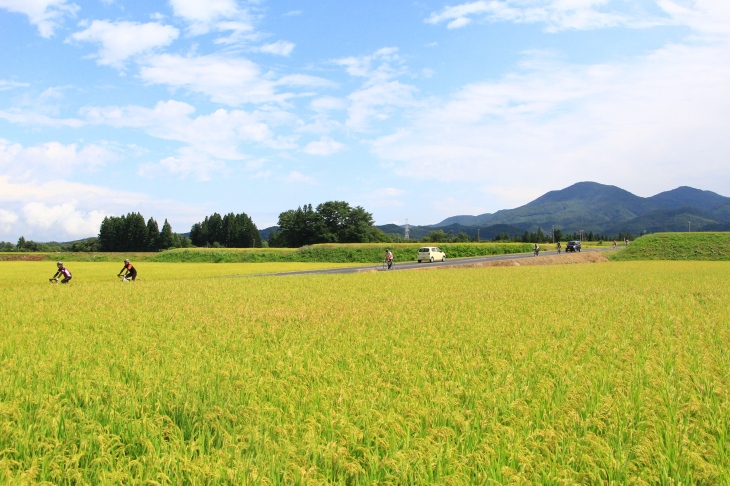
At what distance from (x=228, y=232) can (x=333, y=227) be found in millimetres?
53515

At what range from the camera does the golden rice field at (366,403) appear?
13.6 feet

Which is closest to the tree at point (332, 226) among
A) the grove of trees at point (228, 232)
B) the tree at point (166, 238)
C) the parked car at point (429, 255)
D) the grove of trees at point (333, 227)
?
the grove of trees at point (333, 227)

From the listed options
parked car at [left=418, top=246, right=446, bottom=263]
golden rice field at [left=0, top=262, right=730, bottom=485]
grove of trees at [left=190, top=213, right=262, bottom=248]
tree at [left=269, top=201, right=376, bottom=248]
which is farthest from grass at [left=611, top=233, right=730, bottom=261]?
grove of trees at [left=190, top=213, right=262, bottom=248]

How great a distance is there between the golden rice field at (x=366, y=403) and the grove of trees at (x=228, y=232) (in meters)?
163

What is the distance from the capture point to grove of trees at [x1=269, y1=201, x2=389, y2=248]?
136750mm

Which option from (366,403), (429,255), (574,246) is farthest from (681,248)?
(366,403)

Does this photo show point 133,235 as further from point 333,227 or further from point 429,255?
point 429,255

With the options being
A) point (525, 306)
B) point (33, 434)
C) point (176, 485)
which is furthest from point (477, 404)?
point (525, 306)

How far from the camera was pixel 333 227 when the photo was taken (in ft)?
458

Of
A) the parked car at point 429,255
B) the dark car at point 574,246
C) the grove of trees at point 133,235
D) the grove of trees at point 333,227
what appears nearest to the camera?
the parked car at point 429,255

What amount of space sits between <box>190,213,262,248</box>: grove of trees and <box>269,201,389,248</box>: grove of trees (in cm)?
2911

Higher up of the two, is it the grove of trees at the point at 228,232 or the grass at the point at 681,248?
the grove of trees at the point at 228,232

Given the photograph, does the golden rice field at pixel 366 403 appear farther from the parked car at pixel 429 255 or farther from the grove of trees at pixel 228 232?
the grove of trees at pixel 228 232

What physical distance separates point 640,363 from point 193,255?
3002 inches
